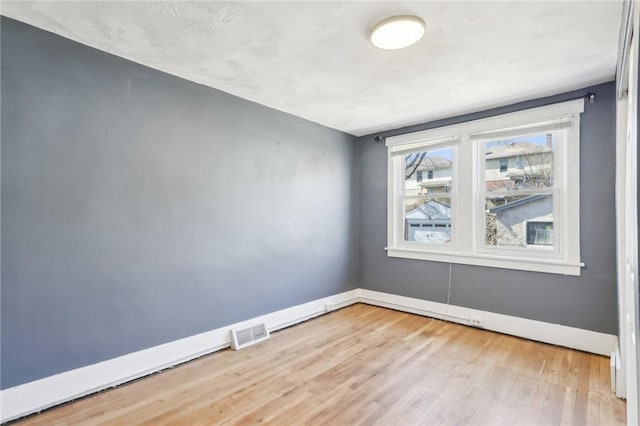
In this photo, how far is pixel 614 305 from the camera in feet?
9.36

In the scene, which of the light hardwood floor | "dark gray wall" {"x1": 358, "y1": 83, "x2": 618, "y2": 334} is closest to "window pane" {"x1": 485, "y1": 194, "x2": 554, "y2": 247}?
"dark gray wall" {"x1": 358, "y1": 83, "x2": 618, "y2": 334}

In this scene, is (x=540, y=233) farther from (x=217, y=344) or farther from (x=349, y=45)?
(x=217, y=344)

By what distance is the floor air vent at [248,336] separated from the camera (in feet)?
10.1

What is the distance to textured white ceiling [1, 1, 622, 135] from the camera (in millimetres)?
1894

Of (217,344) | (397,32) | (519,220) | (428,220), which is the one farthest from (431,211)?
(217,344)

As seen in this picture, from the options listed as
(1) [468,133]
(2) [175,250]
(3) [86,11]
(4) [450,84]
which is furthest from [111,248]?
(1) [468,133]

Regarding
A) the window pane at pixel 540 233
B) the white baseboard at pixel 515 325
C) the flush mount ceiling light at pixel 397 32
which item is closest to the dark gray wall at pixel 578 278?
the white baseboard at pixel 515 325

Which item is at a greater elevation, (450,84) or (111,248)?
(450,84)

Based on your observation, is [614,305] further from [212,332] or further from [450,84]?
[212,332]

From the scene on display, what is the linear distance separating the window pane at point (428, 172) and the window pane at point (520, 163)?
0.47 meters

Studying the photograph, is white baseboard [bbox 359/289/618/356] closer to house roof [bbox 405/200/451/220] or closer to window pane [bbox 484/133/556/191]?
house roof [bbox 405/200/451/220]

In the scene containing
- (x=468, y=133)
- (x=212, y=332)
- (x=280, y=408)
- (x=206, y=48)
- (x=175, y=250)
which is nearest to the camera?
(x=280, y=408)

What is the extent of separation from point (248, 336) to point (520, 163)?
339cm

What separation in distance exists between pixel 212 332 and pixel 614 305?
364 centimetres
